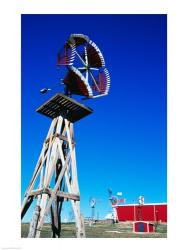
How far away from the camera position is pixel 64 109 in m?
13.4

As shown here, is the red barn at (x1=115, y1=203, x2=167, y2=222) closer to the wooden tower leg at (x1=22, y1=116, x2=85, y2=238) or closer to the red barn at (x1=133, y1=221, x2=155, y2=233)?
the red barn at (x1=133, y1=221, x2=155, y2=233)

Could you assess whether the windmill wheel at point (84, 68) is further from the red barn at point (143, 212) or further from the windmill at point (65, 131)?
the red barn at point (143, 212)

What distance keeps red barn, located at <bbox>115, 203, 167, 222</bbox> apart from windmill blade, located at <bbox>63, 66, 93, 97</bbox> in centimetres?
2213

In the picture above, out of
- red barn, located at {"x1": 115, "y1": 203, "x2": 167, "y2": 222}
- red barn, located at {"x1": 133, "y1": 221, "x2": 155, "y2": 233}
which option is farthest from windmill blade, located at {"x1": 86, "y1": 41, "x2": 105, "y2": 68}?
red barn, located at {"x1": 115, "y1": 203, "x2": 167, "y2": 222}

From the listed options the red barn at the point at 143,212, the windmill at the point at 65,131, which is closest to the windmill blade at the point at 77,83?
the windmill at the point at 65,131

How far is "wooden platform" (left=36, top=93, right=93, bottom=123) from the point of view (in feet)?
42.6

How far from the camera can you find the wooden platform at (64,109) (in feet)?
42.6

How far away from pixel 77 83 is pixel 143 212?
25410mm
